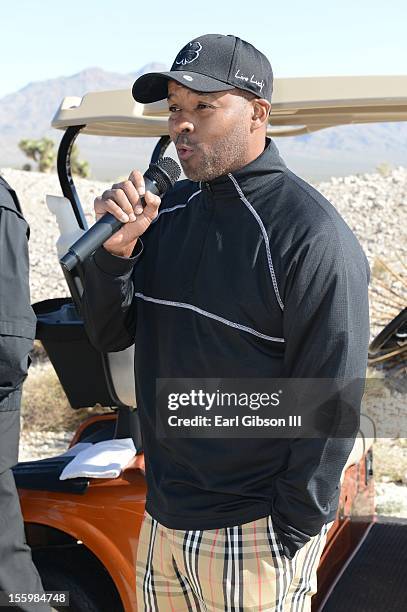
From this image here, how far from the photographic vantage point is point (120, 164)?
102 metres

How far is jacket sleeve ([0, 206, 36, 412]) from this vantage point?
2.58 m

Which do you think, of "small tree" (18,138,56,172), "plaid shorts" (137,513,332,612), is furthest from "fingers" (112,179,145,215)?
"small tree" (18,138,56,172)

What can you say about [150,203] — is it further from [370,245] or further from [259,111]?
[370,245]

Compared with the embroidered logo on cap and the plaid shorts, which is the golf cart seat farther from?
the embroidered logo on cap

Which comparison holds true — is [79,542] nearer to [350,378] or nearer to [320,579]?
[320,579]

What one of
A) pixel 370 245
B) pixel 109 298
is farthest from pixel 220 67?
pixel 370 245

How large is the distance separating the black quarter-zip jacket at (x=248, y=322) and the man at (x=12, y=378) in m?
0.45

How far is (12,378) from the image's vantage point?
102 inches

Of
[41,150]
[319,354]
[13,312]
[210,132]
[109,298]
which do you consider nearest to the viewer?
[319,354]

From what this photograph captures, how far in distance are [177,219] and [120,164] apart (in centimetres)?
10077

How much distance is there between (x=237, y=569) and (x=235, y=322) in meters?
0.52

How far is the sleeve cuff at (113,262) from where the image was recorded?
2.11 m

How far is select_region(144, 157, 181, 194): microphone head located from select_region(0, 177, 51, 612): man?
2.03 ft

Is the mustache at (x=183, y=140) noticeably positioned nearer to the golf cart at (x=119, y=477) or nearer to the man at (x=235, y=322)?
the man at (x=235, y=322)
